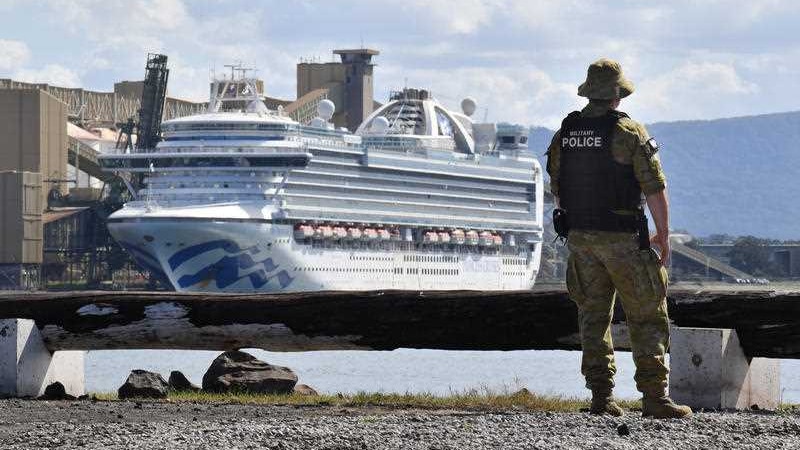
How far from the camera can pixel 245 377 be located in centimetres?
1277

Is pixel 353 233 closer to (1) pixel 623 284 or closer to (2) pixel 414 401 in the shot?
(2) pixel 414 401

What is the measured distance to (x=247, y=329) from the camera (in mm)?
11164

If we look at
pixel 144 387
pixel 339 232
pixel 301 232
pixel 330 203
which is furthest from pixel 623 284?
pixel 330 203

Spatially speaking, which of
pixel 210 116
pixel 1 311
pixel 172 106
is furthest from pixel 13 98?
pixel 1 311

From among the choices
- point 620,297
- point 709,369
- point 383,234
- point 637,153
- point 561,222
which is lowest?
point 383,234

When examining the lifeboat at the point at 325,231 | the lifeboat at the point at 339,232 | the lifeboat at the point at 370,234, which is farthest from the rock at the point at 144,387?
the lifeboat at the point at 370,234

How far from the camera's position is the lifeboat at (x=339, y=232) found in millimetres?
89231

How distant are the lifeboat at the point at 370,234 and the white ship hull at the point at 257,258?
0.59 m

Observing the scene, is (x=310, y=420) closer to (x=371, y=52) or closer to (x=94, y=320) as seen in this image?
(x=94, y=320)

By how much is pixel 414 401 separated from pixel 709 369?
2010mm

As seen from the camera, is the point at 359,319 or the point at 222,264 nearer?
the point at 359,319

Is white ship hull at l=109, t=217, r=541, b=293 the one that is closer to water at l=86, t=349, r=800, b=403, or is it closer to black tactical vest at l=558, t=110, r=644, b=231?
water at l=86, t=349, r=800, b=403

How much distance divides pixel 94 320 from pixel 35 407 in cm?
115

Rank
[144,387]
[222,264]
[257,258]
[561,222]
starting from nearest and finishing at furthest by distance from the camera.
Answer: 1. [561,222]
2. [144,387]
3. [222,264]
4. [257,258]
